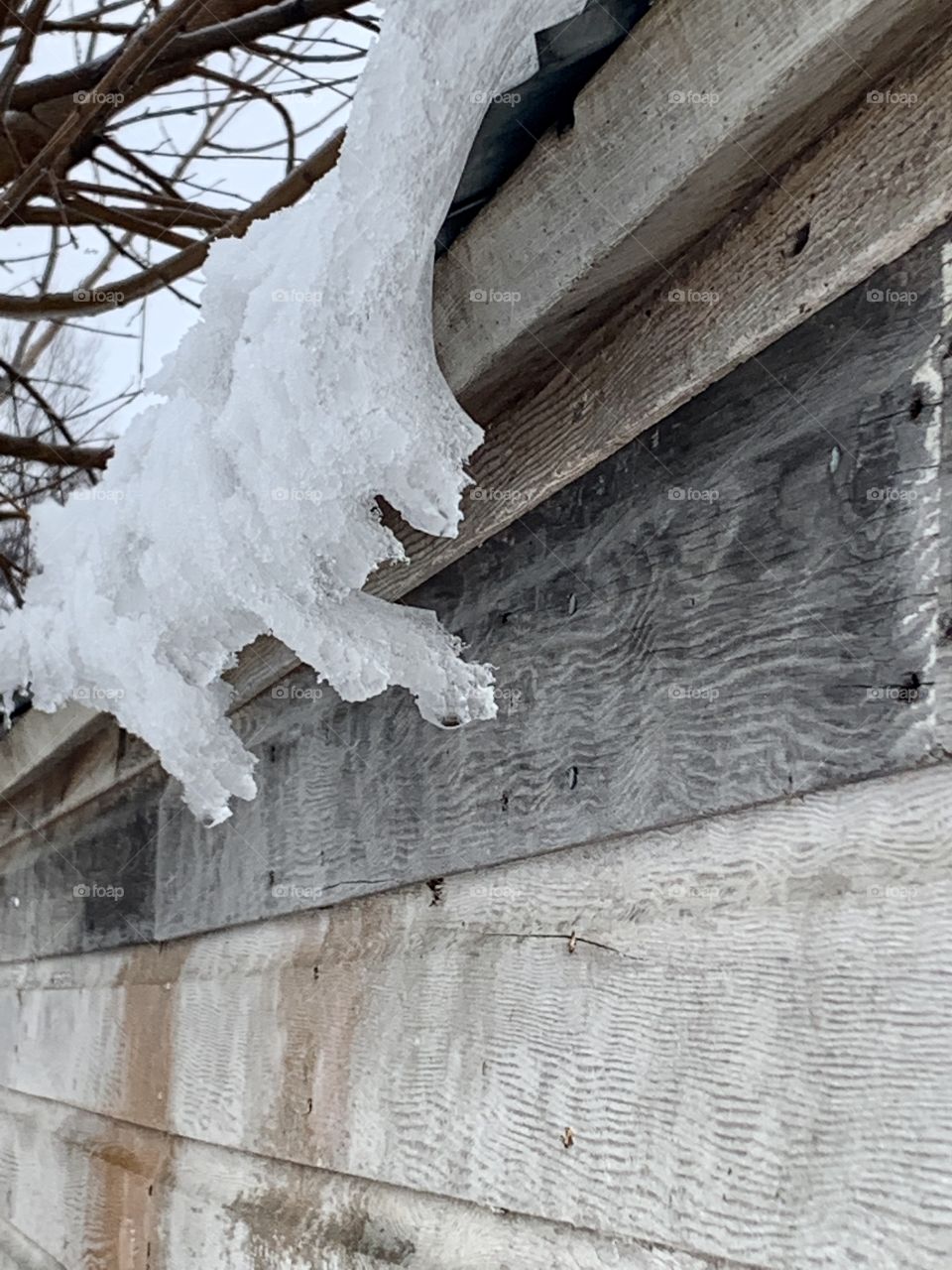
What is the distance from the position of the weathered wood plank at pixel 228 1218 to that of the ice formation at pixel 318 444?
460 mm

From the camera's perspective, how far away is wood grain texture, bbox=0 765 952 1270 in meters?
0.68

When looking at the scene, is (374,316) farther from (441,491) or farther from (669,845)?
(669,845)

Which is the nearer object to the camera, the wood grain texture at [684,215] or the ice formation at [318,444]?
the wood grain texture at [684,215]

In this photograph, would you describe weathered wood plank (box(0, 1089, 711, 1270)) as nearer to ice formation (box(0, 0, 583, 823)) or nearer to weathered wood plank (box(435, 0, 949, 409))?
ice formation (box(0, 0, 583, 823))

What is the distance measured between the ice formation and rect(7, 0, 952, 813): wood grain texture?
65 millimetres

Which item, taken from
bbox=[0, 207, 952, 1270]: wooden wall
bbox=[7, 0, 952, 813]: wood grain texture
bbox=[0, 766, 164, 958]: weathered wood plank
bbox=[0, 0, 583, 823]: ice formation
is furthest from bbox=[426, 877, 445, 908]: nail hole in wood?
bbox=[0, 766, 164, 958]: weathered wood plank

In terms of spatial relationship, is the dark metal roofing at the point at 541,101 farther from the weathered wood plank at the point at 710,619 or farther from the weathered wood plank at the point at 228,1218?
the weathered wood plank at the point at 228,1218

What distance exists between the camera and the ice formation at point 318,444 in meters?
0.80

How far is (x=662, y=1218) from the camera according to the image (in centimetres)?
84

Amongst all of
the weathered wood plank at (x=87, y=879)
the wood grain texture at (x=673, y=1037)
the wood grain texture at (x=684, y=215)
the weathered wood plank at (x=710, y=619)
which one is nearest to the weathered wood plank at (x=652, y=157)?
the wood grain texture at (x=684, y=215)

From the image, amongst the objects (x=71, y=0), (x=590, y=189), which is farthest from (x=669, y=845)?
(x=71, y=0)

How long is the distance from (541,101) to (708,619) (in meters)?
0.39

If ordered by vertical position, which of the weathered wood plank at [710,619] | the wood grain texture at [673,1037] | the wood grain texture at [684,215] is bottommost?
the wood grain texture at [673,1037]

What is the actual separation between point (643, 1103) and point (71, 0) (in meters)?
4.24
